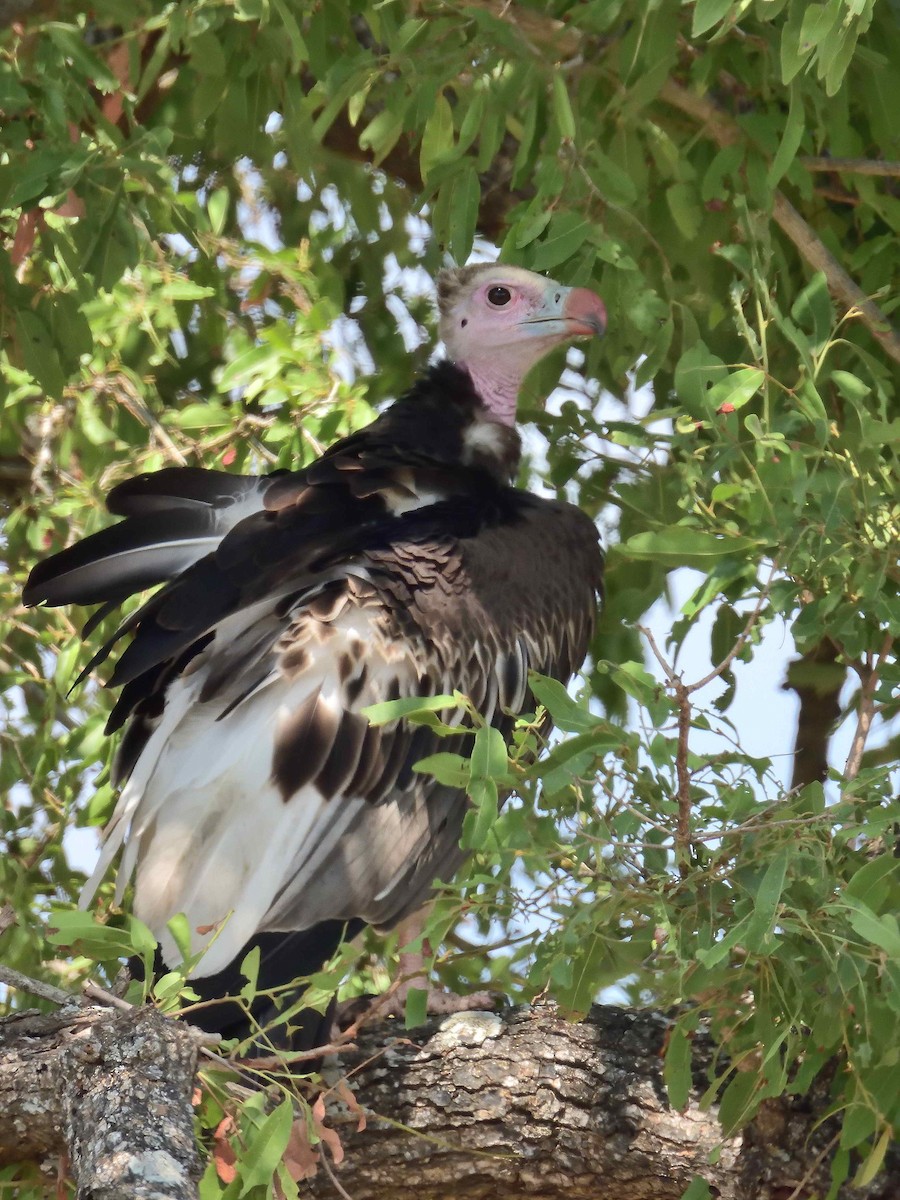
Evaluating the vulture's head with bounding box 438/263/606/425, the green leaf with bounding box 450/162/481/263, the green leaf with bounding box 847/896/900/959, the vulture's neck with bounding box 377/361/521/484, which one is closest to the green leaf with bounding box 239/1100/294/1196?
the green leaf with bounding box 847/896/900/959

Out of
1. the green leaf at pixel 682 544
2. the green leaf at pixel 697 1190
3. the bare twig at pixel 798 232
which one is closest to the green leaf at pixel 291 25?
the bare twig at pixel 798 232

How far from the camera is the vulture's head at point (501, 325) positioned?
5.27m

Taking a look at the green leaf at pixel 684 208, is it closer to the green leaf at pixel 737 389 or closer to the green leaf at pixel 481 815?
the green leaf at pixel 737 389

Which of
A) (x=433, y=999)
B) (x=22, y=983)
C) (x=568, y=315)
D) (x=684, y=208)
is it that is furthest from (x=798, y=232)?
(x=22, y=983)

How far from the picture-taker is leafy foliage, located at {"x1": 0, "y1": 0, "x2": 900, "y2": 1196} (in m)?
2.92

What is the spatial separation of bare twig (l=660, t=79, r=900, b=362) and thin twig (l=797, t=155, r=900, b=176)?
0.12 meters

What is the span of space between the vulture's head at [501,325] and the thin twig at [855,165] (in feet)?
2.77

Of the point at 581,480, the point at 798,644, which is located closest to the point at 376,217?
the point at 581,480

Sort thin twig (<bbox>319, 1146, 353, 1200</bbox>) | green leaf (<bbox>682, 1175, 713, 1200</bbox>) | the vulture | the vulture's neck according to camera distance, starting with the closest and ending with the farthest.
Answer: thin twig (<bbox>319, 1146, 353, 1200</bbox>) → green leaf (<bbox>682, 1175, 713, 1200</bbox>) → the vulture → the vulture's neck

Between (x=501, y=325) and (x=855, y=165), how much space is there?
3.97 ft

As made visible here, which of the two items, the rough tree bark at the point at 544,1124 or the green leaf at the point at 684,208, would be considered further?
the green leaf at the point at 684,208

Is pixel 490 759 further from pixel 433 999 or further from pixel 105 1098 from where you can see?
pixel 433 999

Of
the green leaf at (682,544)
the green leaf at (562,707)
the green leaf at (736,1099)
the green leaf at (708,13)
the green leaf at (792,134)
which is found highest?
the green leaf at (708,13)

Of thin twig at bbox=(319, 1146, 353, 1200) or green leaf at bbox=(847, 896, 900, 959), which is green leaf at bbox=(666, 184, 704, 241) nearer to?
green leaf at bbox=(847, 896, 900, 959)
